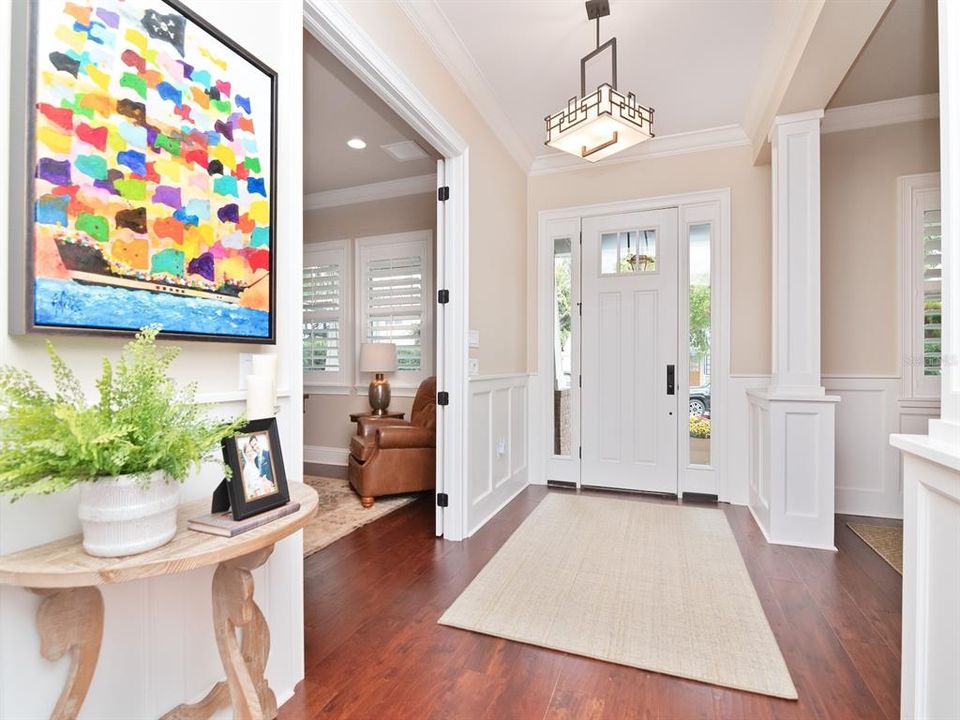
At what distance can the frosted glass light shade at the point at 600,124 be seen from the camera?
226 cm

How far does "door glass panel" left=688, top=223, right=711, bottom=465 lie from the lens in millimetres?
3910

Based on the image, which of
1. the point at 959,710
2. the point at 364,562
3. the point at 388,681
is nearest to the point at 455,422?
the point at 364,562

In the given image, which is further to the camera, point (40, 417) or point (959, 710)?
point (959, 710)

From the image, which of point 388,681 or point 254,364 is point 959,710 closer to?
point 388,681

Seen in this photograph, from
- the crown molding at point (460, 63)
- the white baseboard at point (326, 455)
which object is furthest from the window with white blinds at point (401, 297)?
the crown molding at point (460, 63)

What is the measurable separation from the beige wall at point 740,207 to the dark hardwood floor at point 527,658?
1.69m

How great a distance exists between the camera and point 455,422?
3.06m

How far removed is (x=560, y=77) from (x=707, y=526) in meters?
3.19

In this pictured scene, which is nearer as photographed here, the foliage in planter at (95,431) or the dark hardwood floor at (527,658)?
the foliage in planter at (95,431)

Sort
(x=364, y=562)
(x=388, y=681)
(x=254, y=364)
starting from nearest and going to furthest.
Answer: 1. (x=254, y=364)
2. (x=388, y=681)
3. (x=364, y=562)

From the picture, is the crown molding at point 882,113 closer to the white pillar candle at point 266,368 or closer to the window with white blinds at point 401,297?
the window with white blinds at point 401,297

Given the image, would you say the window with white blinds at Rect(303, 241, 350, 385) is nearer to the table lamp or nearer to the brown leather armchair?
the table lamp

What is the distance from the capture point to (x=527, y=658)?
180 cm

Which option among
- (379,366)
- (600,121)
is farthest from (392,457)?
(600,121)
